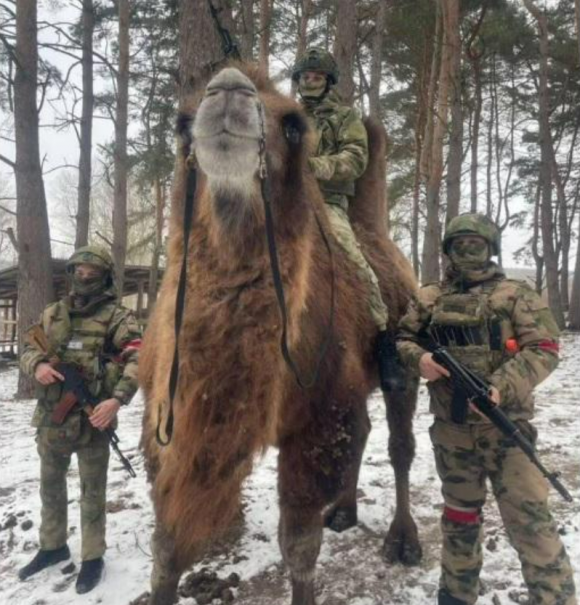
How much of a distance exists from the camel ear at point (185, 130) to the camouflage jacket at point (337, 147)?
69 cm

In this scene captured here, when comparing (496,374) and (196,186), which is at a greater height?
(196,186)

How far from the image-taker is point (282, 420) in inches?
110

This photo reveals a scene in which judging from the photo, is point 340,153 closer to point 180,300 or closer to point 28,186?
point 180,300

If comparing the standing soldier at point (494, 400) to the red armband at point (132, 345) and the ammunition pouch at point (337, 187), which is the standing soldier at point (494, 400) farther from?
the red armband at point (132, 345)

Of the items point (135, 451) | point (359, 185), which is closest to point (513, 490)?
point (359, 185)

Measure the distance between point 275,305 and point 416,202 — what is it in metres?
19.0

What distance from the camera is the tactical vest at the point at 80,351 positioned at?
12.3 ft

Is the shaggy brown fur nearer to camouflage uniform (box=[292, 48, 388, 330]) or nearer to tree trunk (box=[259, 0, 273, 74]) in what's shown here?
camouflage uniform (box=[292, 48, 388, 330])

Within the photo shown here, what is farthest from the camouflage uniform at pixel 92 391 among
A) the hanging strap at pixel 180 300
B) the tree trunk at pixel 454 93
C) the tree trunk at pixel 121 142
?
the tree trunk at pixel 121 142

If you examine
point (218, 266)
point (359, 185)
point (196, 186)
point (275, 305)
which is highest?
point (359, 185)

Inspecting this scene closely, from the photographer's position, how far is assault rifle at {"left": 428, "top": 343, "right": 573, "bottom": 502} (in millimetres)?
2811

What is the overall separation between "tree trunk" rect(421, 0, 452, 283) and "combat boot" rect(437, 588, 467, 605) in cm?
976

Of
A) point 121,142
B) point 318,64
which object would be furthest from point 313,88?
point 121,142

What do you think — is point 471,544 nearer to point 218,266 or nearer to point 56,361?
point 218,266
